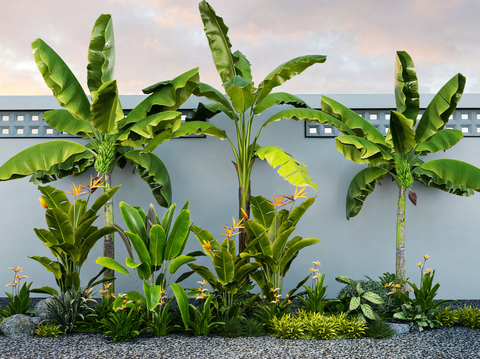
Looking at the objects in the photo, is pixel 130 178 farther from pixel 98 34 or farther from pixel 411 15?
pixel 411 15

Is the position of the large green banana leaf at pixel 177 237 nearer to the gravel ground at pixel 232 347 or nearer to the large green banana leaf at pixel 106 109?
the gravel ground at pixel 232 347

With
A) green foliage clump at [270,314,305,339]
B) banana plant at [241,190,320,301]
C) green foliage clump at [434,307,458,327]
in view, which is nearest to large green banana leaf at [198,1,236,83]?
banana plant at [241,190,320,301]

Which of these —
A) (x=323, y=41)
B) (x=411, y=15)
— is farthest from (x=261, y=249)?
(x=411, y=15)

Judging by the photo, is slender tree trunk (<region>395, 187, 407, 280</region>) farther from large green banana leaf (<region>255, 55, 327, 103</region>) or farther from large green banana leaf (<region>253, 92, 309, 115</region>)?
large green banana leaf (<region>255, 55, 327, 103</region>)

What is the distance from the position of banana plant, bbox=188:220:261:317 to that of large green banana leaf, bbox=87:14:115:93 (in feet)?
8.02

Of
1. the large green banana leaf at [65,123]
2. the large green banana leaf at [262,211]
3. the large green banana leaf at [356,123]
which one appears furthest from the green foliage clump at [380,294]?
the large green banana leaf at [65,123]

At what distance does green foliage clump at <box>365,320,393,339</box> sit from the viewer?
3.83 m

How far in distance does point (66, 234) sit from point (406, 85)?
192 inches

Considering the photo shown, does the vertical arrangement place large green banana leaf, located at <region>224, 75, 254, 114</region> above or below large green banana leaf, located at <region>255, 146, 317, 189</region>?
above

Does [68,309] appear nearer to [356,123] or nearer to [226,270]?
[226,270]

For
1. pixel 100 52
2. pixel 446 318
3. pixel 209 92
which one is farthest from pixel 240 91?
pixel 446 318

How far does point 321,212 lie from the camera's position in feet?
18.9

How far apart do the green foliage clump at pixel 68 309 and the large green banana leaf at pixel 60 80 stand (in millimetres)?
2223

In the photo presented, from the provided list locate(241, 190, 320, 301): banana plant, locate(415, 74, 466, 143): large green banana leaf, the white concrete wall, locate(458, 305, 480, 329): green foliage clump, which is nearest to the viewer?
locate(241, 190, 320, 301): banana plant
